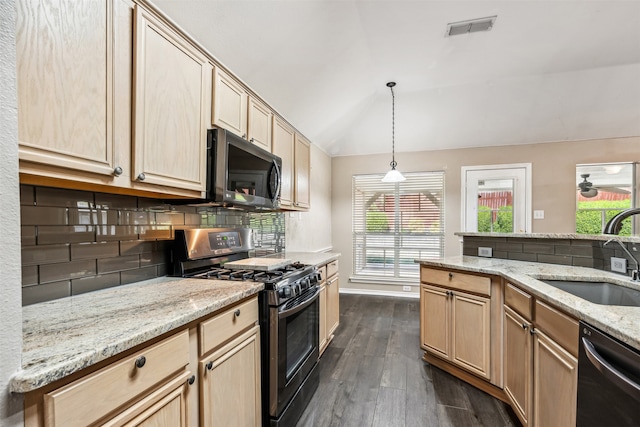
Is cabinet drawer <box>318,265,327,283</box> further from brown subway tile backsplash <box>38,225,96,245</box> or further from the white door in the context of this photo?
the white door

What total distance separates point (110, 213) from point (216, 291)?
0.67 metres

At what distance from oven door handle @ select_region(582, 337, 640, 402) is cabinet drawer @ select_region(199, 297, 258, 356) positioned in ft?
4.77

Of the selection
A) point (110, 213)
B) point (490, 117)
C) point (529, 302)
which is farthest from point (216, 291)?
point (490, 117)

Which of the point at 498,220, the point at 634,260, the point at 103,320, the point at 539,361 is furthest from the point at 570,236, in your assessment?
the point at 103,320

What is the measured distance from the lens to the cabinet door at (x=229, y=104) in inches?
68.9

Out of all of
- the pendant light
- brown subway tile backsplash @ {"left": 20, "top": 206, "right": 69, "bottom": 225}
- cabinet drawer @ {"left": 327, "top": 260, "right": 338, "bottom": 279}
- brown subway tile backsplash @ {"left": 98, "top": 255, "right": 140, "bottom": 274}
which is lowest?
cabinet drawer @ {"left": 327, "top": 260, "right": 338, "bottom": 279}

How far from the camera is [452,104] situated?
380 cm

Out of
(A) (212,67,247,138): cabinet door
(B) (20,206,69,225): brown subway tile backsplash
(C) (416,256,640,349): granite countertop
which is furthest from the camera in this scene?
(A) (212,67,247,138): cabinet door

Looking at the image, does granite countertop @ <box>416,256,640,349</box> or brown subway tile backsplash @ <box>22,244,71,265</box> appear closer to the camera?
granite countertop @ <box>416,256,640,349</box>

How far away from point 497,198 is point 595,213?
1211 millimetres

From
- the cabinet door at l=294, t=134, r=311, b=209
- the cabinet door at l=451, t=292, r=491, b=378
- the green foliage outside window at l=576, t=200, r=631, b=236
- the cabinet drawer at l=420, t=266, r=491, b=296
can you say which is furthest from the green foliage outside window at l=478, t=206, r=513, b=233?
the cabinet door at l=294, t=134, r=311, b=209

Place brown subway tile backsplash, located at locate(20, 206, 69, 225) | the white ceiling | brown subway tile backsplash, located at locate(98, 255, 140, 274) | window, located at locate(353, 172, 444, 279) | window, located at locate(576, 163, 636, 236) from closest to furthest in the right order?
brown subway tile backsplash, located at locate(20, 206, 69, 225) → brown subway tile backsplash, located at locate(98, 255, 140, 274) → the white ceiling → window, located at locate(576, 163, 636, 236) → window, located at locate(353, 172, 444, 279)

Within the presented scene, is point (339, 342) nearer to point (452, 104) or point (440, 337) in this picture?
point (440, 337)

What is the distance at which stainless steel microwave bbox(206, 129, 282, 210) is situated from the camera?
1697 millimetres
